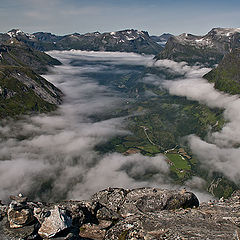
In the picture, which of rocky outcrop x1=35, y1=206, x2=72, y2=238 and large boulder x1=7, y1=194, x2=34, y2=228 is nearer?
rocky outcrop x1=35, y1=206, x2=72, y2=238

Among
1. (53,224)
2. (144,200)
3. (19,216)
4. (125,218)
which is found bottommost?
(144,200)

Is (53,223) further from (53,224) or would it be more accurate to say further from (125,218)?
(125,218)

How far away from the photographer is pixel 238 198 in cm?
5209

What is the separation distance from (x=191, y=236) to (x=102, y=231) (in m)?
13.5

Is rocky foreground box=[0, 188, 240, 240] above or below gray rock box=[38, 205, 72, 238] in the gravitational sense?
below

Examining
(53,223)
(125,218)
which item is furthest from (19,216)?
(125,218)

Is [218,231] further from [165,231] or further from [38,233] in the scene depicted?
[38,233]

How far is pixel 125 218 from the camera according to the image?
37.8m

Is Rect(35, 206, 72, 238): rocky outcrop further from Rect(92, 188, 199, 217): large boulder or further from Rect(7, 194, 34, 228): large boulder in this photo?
Rect(92, 188, 199, 217): large boulder

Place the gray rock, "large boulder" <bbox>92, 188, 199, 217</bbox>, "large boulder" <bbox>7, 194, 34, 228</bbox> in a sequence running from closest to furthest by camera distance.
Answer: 1. the gray rock
2. "large boulder" <bbox>7, 194, 34, 228</bbox>
3. "large boulder" <bbox>92, 188, 199, 217</bbox>

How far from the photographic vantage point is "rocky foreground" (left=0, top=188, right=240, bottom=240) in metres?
29.8

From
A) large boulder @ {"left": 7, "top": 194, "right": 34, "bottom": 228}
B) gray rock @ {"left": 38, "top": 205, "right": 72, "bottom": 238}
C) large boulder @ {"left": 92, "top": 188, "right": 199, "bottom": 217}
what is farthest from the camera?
large boulder @ {"left": 92, "top": 188, "right": 199, "bottom": 217}

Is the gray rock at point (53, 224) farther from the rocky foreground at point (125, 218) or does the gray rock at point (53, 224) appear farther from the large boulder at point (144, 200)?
the large boulder at point (144, 200)

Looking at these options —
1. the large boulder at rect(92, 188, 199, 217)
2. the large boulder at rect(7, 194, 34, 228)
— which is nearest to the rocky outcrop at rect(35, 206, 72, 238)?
the large boulder at rect(7, 194, 34, 228)
